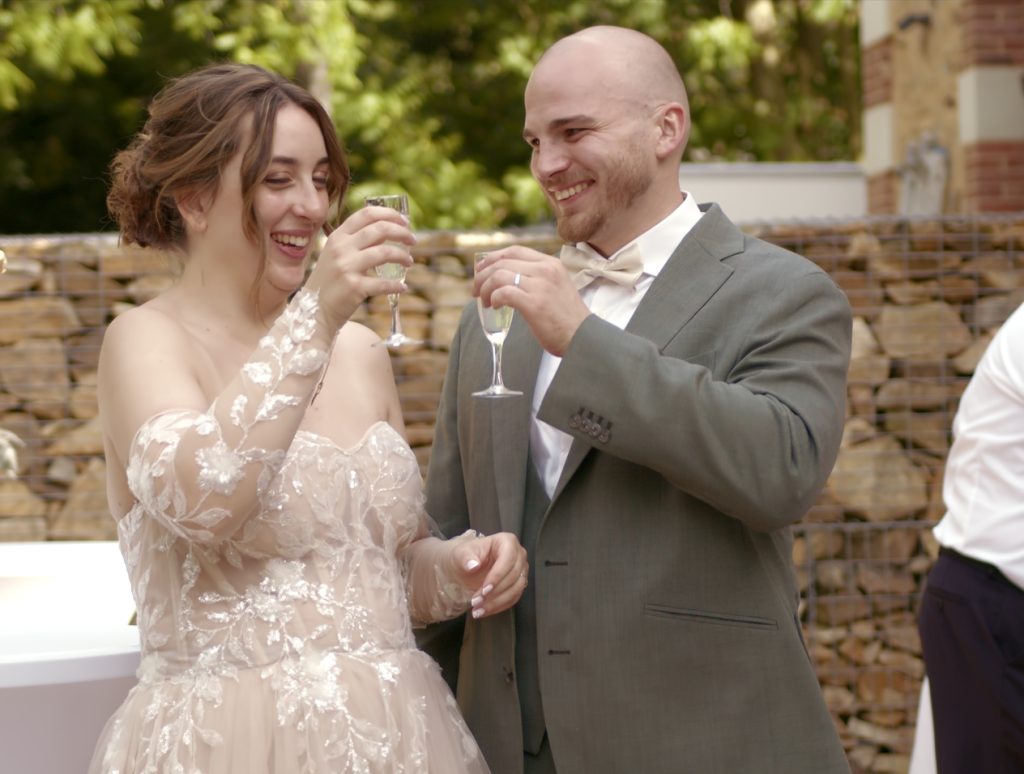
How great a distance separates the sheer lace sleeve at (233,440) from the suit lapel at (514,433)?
20.2 inches

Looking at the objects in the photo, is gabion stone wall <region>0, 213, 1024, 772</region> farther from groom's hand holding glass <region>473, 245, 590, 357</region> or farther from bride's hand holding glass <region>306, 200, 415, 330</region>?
bride's hand holding glass <region>306, 200, 415, 330</region>

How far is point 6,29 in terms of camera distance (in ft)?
37.3

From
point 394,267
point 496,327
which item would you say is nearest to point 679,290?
point 496,327

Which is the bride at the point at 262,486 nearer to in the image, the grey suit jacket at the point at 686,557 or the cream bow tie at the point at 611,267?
the grey suit jacket at the point at 686,557

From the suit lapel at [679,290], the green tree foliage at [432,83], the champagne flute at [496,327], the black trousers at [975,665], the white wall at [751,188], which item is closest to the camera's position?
the champagne flute at [496,327]

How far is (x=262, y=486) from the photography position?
7.88ft

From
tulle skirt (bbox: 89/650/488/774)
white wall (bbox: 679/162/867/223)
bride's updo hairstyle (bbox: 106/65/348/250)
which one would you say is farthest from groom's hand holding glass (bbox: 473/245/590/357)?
white wall (bbox: 679/162/867/223)

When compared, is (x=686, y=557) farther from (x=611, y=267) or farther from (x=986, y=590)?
(x=986, y=590)

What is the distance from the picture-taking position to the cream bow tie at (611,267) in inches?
114

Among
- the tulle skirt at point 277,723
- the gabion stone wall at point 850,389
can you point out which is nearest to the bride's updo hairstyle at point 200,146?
the tulle skirt at point 277,723

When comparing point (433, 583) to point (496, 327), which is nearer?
point (496, 327)

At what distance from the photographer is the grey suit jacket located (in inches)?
102

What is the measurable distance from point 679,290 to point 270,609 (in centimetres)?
97

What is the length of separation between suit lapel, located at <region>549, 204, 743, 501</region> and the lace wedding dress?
0.41 m
